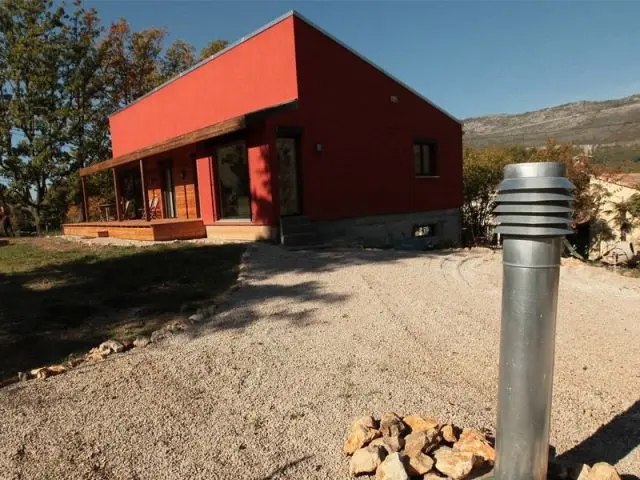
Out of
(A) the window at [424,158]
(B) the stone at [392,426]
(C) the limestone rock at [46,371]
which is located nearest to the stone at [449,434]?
(B) the stone at [392,426]

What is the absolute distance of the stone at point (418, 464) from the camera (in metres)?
2.35

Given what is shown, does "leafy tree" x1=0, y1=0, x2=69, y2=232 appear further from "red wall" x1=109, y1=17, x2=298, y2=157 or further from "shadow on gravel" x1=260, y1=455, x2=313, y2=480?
"shadow on gravel" x1=260, y1=455, x2=313, y2=480

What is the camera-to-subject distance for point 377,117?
43.9 feet

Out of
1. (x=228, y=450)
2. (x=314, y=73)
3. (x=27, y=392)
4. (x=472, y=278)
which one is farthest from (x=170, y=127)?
(x=228, y=450)

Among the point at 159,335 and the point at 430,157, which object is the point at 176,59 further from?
the point at 159,335

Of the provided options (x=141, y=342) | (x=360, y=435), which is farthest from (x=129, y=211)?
(x=360, y=435)

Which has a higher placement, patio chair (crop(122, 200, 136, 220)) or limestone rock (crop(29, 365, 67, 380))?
patio chair (crop(122, 200, 136, 220))

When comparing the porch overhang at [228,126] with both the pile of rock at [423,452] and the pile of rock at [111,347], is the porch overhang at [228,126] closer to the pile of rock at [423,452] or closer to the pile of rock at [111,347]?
the pile of rock at [111,347]

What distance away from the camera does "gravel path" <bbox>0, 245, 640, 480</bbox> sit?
2744 mm

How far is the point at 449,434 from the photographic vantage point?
2617mm

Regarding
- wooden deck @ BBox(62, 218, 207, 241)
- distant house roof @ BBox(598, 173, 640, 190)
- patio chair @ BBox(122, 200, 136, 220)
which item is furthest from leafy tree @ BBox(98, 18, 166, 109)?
distant house roof @ BBox(598, 173, 640, 190)

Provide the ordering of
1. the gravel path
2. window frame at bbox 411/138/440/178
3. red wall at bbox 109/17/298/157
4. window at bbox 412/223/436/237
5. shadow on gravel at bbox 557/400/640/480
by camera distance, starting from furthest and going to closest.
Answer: window frame at bbox 411/138/440/178, window at bbox 412/223/436/237, red wall at bbox 109/17/298/157, the gravel path, shadow on gravel at bbox 557/400/640/480

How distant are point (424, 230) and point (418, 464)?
13933 millimetres

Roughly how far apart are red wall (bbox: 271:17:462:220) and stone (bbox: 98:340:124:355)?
6753mm
